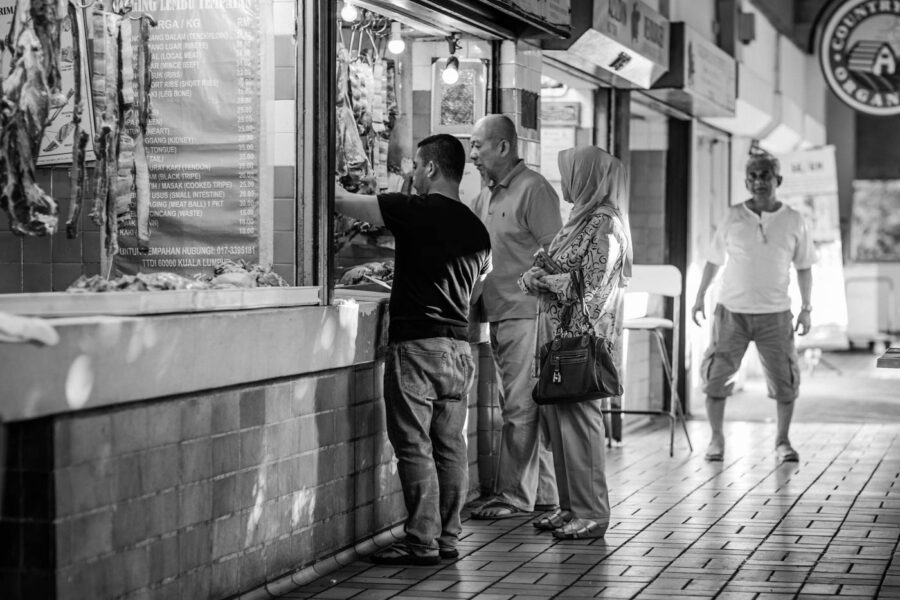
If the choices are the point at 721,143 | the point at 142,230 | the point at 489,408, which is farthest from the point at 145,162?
the point at 721,143

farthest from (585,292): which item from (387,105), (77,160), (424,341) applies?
(77,160)

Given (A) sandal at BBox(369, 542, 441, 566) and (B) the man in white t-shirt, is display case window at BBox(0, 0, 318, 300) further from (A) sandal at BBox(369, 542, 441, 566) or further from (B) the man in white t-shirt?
(B) the man in white t-shirt

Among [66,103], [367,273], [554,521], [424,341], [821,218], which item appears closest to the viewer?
[66,103]

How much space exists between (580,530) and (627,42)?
163 inches

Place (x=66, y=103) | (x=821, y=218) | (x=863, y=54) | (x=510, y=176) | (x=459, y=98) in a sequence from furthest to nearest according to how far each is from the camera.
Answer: (x=821, y=218) < (x=863, y=54) < (x=459, y=98) < (x=510, y=176) < (x=66, y=103)

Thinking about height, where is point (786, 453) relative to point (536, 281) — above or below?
below

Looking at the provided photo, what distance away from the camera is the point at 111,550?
4.56 metres

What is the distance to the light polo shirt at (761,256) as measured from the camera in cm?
952

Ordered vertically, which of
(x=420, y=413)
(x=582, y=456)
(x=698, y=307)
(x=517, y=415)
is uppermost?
(x=698, y=307)

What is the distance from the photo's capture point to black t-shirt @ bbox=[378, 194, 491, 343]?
20.1 feet

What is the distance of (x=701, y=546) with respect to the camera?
6617 millimetres

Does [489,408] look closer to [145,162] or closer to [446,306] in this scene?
[446,306]

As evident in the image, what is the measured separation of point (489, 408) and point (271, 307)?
2.50 meters

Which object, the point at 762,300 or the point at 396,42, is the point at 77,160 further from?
the point at 762,300
